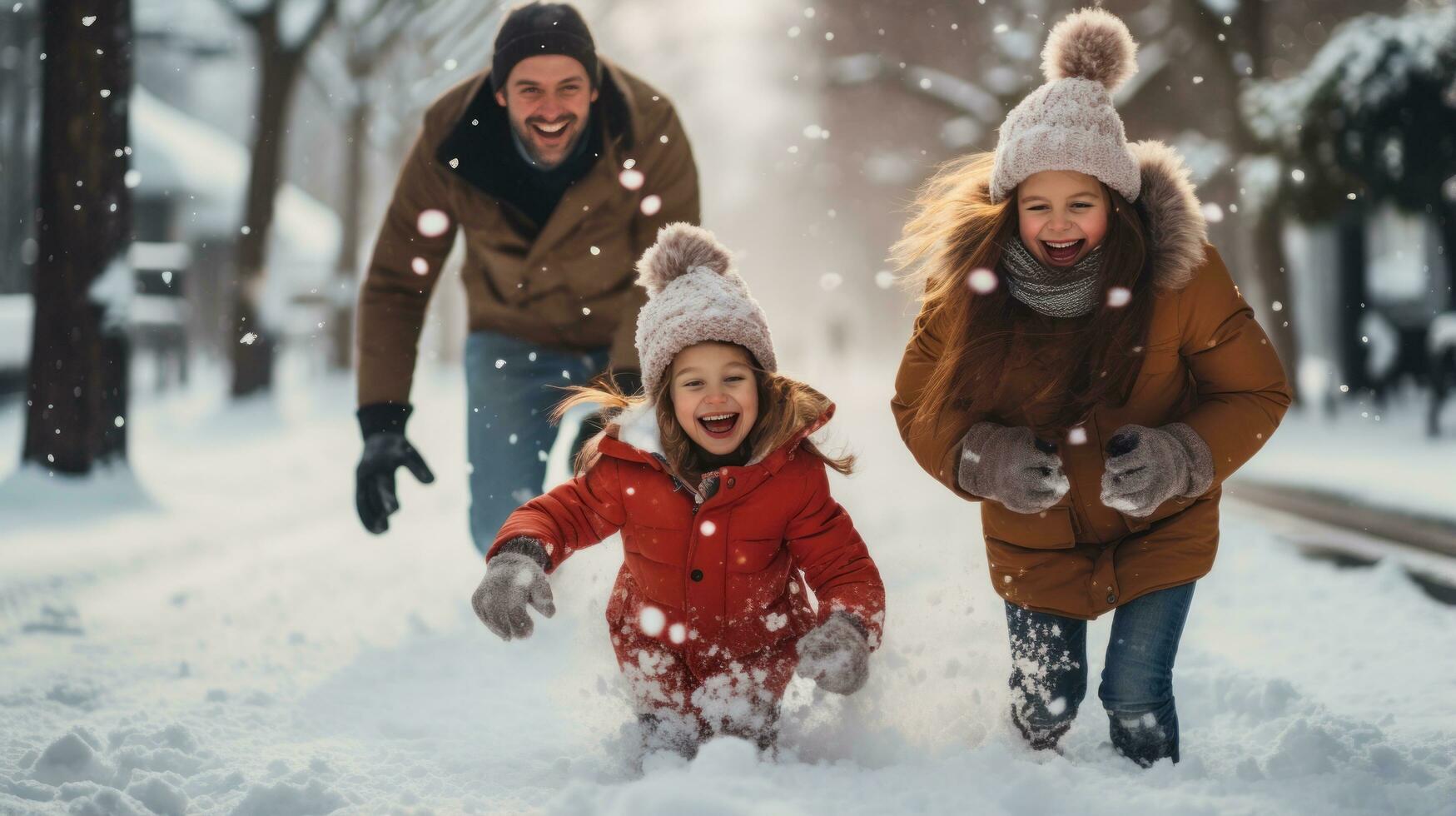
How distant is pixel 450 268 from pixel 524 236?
15841 mm

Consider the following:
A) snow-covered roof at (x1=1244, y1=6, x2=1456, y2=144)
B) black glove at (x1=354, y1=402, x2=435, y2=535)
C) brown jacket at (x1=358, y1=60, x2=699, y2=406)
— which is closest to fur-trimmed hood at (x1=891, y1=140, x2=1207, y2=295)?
brown jacket at (x1=358, y1=60, x2=699, y2=406)

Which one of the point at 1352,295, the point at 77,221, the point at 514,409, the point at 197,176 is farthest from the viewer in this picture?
the point at 197,176

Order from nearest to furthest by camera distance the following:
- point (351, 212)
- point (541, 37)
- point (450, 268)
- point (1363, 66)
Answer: point (541, 37) → point (1363, 66) → point (450, 268) → point (351, 212)

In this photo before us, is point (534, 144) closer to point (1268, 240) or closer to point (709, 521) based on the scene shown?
point (709, 521)

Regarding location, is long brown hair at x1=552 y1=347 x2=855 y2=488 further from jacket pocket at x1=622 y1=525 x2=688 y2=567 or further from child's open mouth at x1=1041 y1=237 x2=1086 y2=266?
child's open mouth at x1=1041 y1=237 x2=1086 y2=266

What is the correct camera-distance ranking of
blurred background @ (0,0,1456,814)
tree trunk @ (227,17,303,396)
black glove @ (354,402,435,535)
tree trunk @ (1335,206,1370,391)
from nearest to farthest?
black glove @ (354,402,435,535) → blurred background @ (0,0,1456,814) → tree trunk @ (227,17,303,396) → tree trunk @ (1335,206,1370,391)

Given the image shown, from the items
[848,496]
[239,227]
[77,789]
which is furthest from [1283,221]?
[77,789]

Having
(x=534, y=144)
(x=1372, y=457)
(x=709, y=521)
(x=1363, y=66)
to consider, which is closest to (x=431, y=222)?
(x=534, y=144)

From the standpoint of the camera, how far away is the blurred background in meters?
6.66

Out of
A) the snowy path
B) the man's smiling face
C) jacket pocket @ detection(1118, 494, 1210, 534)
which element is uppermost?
the man's smiling face

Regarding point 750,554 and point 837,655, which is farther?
point 750,554

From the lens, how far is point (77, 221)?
9219mm

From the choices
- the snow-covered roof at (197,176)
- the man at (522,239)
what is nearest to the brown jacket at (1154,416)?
the man at (522,239)

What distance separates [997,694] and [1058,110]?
171 centimetres
